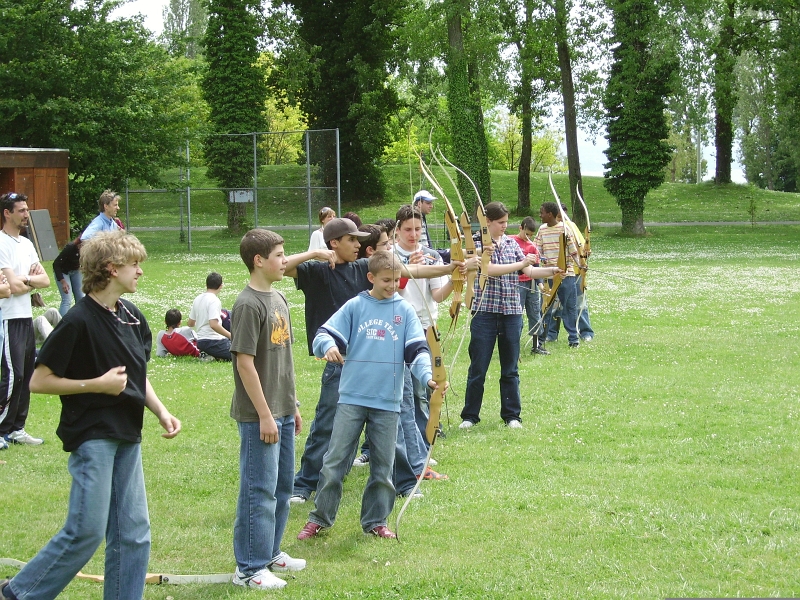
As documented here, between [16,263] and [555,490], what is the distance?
4.28m

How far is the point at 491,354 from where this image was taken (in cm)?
795

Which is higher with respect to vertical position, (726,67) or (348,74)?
(348,74)

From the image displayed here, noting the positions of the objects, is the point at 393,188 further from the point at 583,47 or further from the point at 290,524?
the point at 290,524

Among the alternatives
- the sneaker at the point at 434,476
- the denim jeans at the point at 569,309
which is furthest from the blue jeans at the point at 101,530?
the denim jeans at the point at 569,309

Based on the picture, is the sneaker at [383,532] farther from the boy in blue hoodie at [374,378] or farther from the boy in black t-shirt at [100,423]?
the boy in black t-shirt at [100,423]

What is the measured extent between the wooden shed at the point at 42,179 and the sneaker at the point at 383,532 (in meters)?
22.1

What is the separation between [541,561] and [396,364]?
1308 mm

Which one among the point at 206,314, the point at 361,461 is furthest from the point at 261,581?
the point at 206,314

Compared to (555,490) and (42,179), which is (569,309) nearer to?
(555,490)

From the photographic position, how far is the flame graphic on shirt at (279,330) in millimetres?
4512

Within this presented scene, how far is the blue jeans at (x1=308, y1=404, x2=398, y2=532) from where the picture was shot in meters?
5.09

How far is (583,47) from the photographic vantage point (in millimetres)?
35469

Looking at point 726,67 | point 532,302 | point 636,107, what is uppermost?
point 726,67

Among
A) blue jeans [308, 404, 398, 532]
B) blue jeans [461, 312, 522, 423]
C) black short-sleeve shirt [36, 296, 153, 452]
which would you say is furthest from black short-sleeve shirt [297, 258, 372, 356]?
blue jeans [461, 312, 522, 423]
